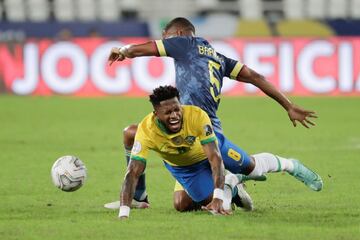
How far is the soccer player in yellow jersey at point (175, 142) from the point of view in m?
7.55

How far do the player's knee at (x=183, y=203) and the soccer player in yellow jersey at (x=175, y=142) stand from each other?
1.05 feet

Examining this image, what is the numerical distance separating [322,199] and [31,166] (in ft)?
14.1

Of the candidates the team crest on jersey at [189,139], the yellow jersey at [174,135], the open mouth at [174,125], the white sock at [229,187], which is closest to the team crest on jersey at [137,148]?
the yellow jersey at [174,135]

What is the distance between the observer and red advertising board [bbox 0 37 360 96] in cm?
2248

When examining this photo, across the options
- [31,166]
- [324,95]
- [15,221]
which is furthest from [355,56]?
[15,221]

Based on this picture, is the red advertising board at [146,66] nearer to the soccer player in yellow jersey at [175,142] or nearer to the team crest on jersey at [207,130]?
the soccer player in yellow jersey at [175,142]

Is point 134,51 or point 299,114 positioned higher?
point 134,51

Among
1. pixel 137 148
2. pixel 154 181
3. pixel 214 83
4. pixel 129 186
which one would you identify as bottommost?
pixel 154 181

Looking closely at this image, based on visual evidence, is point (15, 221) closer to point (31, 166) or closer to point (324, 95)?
point (31, 166)

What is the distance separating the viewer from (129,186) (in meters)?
7.57

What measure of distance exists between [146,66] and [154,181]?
1189 cm

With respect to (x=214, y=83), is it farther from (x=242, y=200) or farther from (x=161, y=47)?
(x=242, y=200)

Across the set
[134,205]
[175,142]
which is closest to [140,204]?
[134,205]

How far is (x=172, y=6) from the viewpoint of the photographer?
26.5 metres
